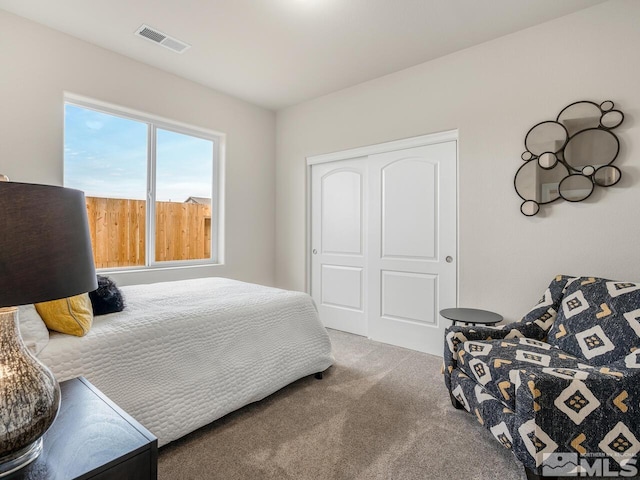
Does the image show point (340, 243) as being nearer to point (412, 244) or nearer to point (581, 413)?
point (412, 244)

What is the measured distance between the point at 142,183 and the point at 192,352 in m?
2.19

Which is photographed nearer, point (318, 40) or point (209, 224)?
point (318, 40)

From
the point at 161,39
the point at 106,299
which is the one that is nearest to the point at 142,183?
the point at 161,39

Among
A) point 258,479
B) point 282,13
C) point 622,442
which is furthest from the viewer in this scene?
point 282,13

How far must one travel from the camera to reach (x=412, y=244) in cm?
329

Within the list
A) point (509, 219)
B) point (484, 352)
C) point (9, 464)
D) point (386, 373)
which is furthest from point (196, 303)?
point (509, 219)

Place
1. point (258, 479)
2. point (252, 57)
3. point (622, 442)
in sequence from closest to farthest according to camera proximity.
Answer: point (622, 442), point (258, 479), point (252, 57)

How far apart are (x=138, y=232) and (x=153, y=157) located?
0.78 meters

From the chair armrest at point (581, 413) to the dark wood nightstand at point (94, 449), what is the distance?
1.41 meters

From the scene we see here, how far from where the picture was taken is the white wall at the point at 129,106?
2.50m

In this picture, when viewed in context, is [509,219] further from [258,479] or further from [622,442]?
[258,479]

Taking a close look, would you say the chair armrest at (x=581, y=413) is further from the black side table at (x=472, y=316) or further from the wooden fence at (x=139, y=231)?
the wooden fence at (x=139, y=231)

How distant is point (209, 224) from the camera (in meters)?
3.91

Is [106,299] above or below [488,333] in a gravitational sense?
above
